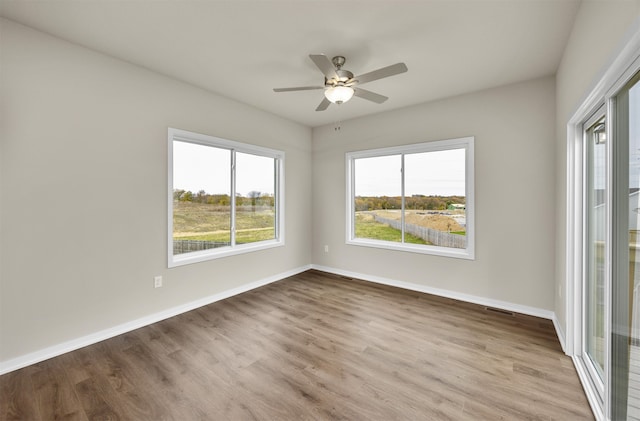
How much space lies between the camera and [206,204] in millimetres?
3559

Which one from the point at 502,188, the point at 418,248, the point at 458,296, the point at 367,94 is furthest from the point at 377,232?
the point at 367,94

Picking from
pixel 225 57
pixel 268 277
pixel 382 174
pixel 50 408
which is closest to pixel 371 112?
pixel 382 174

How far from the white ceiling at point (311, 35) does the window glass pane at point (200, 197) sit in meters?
0.91

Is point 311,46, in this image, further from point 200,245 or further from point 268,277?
point 268,277

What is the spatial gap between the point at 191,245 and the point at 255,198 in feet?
4.01

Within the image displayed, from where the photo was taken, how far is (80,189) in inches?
95.6

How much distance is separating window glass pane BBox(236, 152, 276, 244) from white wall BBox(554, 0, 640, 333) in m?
3.67

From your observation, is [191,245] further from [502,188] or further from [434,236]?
[502,188]

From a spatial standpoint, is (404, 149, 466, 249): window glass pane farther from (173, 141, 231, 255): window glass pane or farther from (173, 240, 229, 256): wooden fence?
(173, 240, 229, 256): wooden fence

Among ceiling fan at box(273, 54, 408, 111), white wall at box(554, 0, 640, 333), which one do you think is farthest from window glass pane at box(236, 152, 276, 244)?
white wall at box(554, 0, 640, 333)

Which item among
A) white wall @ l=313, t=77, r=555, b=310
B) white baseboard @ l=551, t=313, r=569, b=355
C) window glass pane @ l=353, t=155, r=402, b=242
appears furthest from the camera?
window glass pane @ l=353, t=155, r=402, b=242

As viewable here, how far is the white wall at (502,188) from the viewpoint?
3004mm

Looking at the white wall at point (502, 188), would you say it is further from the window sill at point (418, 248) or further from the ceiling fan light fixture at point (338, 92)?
the ceiling fan light fixture at point (338, 92)

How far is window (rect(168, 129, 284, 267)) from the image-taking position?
10.7 ft
